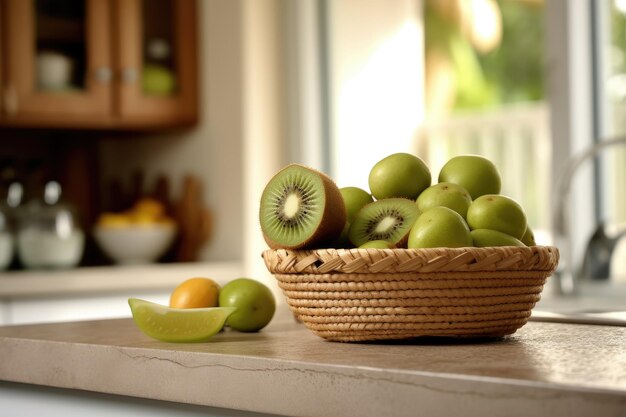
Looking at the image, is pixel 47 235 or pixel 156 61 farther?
pixel 156 61

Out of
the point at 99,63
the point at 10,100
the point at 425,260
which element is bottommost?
the point at 425,260

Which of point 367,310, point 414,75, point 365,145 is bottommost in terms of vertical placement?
point 367,310

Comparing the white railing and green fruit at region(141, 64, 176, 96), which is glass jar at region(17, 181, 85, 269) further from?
the white railing

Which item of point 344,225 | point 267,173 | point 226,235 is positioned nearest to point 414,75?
point 267,173

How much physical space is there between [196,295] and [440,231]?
0.37 m

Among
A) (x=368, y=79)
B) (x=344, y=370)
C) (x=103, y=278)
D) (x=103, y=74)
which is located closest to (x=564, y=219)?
(x=368, y=79)

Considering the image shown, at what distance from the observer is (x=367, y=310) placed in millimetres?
1075

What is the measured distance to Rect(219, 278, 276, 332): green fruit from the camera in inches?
49.3

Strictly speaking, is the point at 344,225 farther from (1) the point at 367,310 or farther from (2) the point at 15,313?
(2) the point at 15,313

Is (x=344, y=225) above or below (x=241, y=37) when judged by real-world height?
below

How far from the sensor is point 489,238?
1092 mm

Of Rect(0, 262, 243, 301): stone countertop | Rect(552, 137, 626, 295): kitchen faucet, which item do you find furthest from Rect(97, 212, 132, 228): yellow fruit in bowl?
Result: Rect(552, 137, 626, 295): kitchen faucet

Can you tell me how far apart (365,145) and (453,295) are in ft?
8.06

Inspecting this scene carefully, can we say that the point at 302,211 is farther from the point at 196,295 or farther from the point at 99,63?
the point at 99,63
